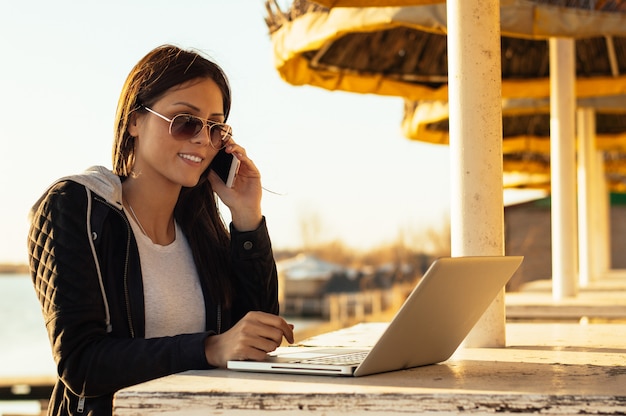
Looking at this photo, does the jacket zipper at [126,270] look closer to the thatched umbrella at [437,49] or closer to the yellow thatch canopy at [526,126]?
the thatched umbrella at [437,49]

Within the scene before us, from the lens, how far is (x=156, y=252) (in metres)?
2.49

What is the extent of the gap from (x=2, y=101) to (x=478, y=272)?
56954 mm

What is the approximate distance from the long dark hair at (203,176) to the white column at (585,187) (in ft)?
21.0

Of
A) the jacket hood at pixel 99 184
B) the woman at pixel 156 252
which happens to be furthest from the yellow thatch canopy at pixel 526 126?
the jacket hood at pixel 99 184

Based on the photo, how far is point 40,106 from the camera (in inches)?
2313

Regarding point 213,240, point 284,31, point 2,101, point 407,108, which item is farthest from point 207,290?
point 2,101

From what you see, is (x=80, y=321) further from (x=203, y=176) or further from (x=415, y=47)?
(x=415, y=47)

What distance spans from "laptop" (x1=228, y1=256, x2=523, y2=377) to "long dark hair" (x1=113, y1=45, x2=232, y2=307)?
19.7 inches

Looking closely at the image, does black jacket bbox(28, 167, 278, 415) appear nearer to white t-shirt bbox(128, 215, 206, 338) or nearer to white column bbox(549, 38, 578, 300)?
white t-shirt bbox(128, 215, 206, 338)

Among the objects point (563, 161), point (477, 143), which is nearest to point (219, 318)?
point (477, 143)

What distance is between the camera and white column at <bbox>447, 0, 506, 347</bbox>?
2.58 meters

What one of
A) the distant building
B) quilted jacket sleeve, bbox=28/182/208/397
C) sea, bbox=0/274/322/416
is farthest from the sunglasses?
the distant building

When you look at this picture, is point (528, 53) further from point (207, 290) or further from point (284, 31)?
point (207, 290)

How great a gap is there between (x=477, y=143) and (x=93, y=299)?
1072 mm
